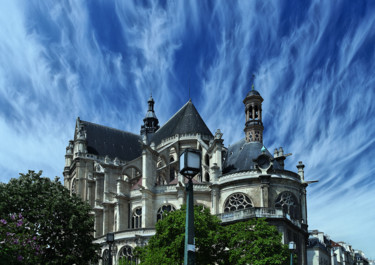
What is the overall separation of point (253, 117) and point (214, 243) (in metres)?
22.6

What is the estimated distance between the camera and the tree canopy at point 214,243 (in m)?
29.5

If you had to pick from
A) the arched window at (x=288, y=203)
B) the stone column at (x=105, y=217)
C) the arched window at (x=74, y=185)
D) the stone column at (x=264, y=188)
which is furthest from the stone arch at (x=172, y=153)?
the arched window at (x=74, y=185)

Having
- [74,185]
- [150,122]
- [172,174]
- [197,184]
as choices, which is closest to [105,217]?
[172,174]

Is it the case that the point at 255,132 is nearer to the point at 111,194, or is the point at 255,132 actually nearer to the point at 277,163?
the point at 277,163

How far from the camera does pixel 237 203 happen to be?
42.6 m

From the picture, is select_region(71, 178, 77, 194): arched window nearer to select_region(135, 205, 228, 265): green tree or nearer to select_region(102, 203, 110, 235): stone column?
select_region(102, 203, 110, 235): stone column

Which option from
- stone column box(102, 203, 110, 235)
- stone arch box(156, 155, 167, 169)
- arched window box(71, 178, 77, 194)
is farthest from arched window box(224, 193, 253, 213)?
arched window box(71, 178, 77, 194)

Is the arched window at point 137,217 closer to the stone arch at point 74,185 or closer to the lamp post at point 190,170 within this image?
the stone arch at point 74,185

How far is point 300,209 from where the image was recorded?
4378 cm

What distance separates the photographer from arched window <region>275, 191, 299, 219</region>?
137ft

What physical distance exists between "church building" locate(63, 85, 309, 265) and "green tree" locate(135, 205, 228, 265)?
8305 mm

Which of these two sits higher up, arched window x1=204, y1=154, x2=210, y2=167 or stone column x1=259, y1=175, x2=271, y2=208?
arched window x1=204, y1=154, x2=210, y2=167

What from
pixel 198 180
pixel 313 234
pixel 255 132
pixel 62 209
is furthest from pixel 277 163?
pixel 313 234

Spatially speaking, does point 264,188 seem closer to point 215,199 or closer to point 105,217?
point 215,199
